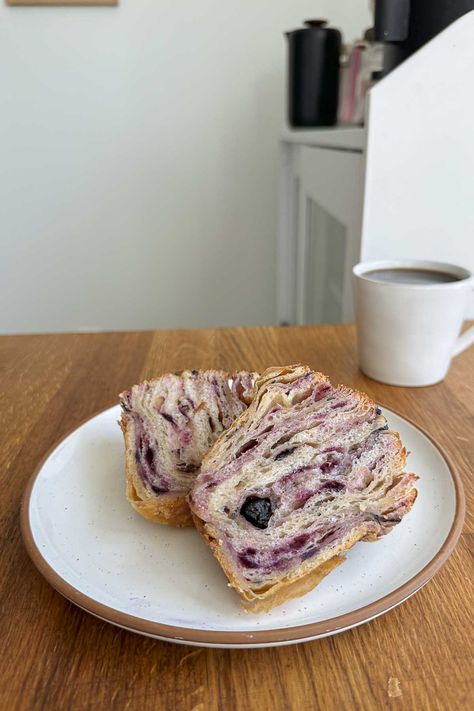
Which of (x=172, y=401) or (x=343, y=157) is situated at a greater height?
(x=343, y=157)

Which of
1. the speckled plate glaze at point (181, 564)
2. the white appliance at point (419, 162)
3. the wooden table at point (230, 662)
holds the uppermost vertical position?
the white appliance at point (419, 162)

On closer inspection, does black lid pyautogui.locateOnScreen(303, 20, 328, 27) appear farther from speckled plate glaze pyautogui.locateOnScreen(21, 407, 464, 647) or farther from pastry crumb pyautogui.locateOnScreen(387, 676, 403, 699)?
pastry crumb pyautogui.locateOnScreen(387, 676, 403, 699)

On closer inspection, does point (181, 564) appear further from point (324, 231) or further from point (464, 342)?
point (324, 231)

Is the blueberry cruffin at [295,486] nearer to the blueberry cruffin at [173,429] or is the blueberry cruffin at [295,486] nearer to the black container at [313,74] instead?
the blueberry cruffin at [173,429]

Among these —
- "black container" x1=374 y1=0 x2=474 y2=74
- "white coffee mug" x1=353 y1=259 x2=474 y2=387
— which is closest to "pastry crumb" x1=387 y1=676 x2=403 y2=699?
"white coffee mug" x1=353 y1=259 x2=474 y2=387

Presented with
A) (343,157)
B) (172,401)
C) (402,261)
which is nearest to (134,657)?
(172,401)

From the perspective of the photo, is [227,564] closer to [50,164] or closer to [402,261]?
[402,261]

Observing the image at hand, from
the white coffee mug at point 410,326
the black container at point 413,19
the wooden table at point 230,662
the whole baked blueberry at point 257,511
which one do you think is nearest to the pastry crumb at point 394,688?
the wooden table at point 230,662
